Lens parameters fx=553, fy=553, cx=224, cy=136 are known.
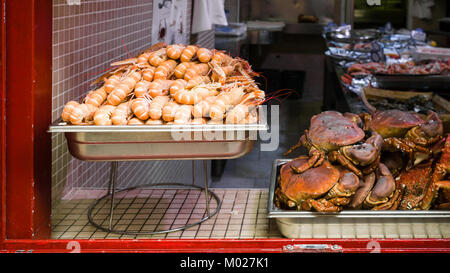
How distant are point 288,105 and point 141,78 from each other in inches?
192

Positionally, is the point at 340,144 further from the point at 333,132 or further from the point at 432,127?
the point at 432,127

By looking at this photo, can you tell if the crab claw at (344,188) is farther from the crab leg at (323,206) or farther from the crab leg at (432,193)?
the crab leg at (432,193)

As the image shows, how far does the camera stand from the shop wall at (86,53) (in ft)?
7.71

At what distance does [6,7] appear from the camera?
1854mm

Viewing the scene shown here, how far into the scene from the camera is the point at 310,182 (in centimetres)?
195

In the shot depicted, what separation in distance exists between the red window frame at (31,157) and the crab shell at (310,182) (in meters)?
0.16

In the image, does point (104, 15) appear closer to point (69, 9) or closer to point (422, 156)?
point (69, 9)

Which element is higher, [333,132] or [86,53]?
[86,53]

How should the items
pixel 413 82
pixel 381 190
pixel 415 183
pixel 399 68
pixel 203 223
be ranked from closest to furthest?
pixel 381 190 < pixel 415 183 < pixel 203 223 < pixel 413 82 < pixel 399 68

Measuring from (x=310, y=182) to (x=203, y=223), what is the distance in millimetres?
556

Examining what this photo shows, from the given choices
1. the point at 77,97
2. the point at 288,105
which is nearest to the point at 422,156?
the point at 77,97
